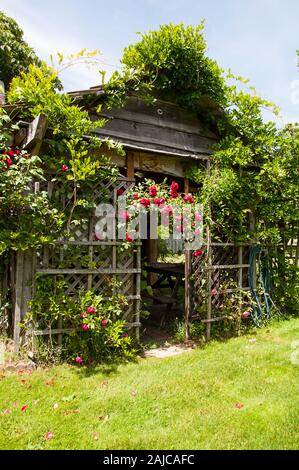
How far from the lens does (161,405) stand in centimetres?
309

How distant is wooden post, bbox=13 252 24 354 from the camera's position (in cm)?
389

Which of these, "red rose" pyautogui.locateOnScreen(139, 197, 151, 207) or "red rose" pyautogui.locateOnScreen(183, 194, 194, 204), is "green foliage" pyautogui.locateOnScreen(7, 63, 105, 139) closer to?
"red rose" pyautogui.locateOnScreen(139, 197, 151, 207)

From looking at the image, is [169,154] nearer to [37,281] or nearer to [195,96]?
[195,96]

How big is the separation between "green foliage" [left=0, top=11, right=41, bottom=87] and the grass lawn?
9.71m

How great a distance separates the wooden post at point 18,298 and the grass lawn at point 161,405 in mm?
406

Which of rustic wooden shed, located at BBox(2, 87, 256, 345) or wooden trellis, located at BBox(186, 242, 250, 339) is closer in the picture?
rustic wooden shed, located at BBox(2, 87, 256, 345)

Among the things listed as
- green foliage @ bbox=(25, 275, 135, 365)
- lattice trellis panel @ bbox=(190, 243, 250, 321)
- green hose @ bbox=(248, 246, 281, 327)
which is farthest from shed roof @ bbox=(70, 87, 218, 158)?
green foliage @ bbox=(25, 275, 135, 365)

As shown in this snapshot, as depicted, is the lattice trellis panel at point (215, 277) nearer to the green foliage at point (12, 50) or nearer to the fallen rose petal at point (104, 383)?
the fallen rose petal at point (104, 383)

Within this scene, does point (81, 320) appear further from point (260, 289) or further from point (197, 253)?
point (260, 289)

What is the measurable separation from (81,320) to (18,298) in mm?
821

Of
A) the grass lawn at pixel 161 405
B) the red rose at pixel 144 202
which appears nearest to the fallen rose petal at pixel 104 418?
the grass lawn at pixel 161 405

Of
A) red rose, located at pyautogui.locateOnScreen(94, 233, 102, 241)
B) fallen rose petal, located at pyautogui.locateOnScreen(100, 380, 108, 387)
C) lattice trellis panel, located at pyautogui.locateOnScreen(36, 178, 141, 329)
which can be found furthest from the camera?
red rose, located at pyautogui.locateOnScreen(94, 233, 102, 241)

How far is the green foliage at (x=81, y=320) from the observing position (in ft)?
12.7

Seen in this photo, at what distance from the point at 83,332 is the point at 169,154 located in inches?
118
